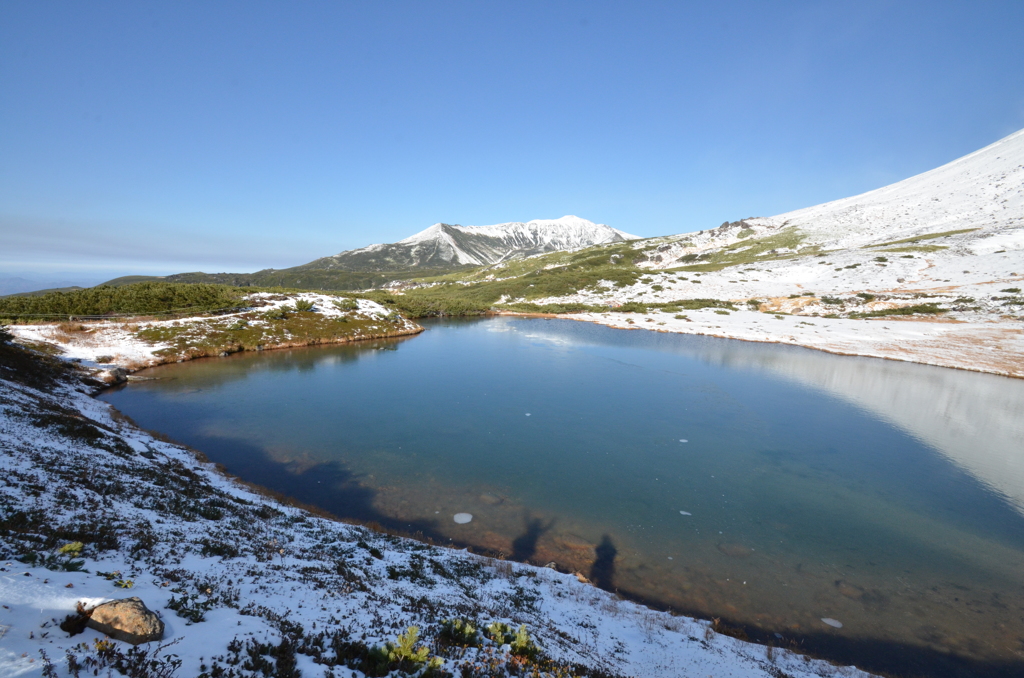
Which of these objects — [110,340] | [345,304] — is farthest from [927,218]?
[110,340]

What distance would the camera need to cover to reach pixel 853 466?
73.8ft

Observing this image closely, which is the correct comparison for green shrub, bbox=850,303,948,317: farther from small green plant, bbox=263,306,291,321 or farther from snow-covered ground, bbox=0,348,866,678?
small green plant, bbox=263,306,291,321

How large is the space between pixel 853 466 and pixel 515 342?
141 feet

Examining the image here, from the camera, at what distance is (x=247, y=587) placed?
837cm

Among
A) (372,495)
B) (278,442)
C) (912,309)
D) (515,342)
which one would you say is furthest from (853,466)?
(912,309)

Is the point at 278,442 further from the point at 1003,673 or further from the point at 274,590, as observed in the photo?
the point at 1003,673

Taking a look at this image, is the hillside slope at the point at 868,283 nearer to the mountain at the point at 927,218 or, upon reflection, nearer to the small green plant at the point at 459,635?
the mountain at the point at 927,218

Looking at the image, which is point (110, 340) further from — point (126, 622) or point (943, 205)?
point (943, 205)

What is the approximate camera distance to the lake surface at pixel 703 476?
1333cm

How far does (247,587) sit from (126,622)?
3465mm

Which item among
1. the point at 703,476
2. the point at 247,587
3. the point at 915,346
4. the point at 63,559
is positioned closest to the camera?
the point at 63,559

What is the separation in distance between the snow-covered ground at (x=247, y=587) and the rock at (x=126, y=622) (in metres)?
0.17

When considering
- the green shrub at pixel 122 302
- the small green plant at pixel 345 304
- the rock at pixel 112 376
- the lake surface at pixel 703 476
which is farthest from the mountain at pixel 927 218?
the green shrub at pixel 122 302

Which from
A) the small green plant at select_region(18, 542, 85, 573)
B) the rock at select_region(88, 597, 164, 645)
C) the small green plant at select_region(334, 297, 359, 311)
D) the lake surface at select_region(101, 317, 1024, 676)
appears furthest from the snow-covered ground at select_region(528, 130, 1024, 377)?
the small green plant at select_region(18, 542, 85, 573)
